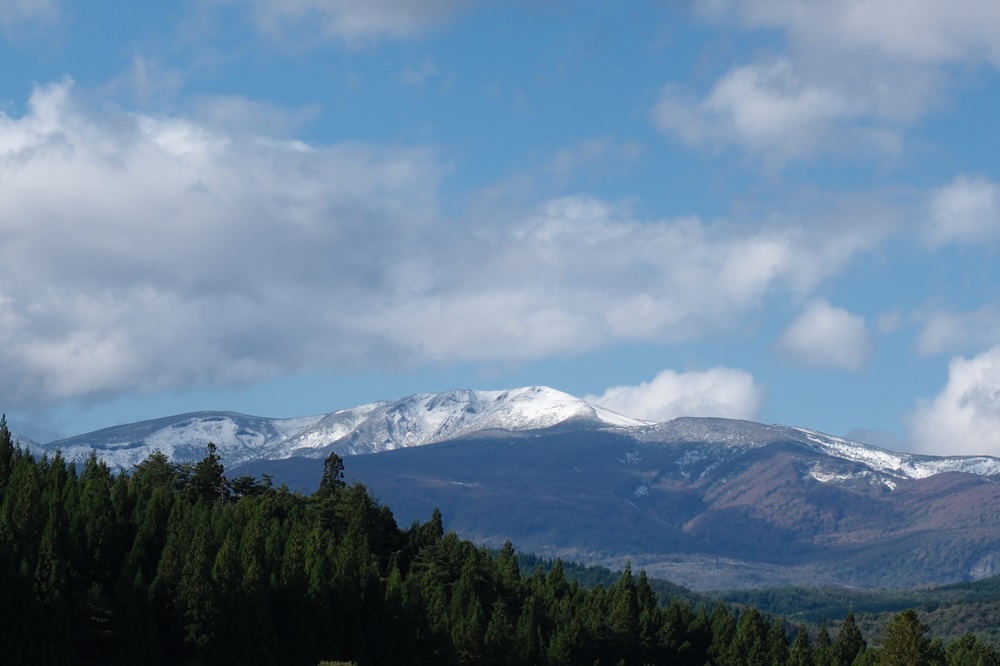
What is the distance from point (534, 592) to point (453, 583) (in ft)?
51.3

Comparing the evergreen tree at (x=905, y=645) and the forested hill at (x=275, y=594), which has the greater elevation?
the forested hill at (x=275, y=594)

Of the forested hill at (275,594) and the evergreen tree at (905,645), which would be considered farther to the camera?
the evergreen tree at (905,645)

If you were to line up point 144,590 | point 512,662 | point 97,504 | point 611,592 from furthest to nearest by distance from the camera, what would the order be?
point 611,592
point 512,662
point 97,504
point 144,590

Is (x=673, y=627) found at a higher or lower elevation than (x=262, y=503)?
lower

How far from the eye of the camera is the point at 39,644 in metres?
109

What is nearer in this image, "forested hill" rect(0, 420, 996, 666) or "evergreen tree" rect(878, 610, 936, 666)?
"forested hill" rect(0, 420, 996, 666)

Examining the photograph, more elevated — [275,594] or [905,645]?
[275,594]

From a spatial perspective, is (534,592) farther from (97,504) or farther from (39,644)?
(39,644)

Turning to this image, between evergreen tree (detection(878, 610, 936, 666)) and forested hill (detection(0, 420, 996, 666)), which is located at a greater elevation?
forested hill (detection(0, 420, 996, 666))

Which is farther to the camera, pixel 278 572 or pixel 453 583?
pixel 453 583

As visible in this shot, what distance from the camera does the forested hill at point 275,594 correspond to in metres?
115

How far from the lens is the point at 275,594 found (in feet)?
424

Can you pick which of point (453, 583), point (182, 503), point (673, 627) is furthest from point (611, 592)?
point (182, 503)

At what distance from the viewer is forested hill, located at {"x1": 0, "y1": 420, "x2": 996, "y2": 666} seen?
11469 cm
